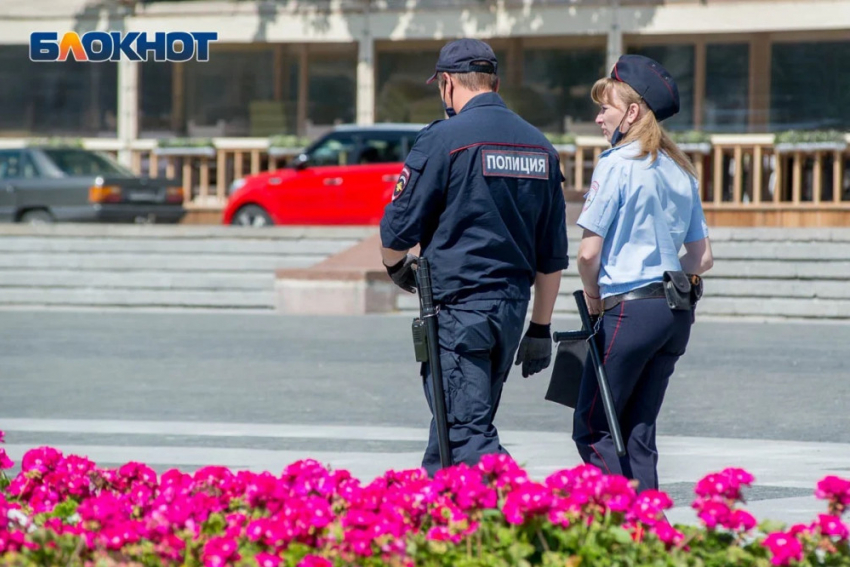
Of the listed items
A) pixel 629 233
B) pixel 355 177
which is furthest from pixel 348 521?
pixel 355 177

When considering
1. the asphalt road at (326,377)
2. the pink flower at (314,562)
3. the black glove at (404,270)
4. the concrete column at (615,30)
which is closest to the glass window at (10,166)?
the asphalt road at (326,377)

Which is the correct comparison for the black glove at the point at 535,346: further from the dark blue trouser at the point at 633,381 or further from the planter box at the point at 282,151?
the planter box at the point at 282,151

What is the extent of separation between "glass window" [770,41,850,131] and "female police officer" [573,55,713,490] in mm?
20344

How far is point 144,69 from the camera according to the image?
93.2 feet

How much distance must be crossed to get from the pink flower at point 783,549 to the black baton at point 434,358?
1403 mm

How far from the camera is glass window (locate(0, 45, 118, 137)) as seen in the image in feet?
93.2

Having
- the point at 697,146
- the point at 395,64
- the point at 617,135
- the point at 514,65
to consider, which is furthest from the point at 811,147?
the point at 617,135

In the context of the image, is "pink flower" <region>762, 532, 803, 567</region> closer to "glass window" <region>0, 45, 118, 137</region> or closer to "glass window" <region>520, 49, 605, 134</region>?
"glass window" <region>520, 49, 605, 134</region>

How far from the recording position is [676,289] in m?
4.79

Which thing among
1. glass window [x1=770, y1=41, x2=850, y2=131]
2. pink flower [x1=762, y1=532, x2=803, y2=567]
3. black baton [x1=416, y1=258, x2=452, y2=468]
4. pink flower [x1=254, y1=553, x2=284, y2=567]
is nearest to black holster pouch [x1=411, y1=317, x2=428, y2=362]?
black baton [x1=416, y1=258, x2=452, y2=468]

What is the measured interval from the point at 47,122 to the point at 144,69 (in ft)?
6.87

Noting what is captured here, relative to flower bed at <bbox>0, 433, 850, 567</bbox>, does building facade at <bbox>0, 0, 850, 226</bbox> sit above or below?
above

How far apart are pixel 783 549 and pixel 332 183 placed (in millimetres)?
17355

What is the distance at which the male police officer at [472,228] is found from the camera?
4699mm
